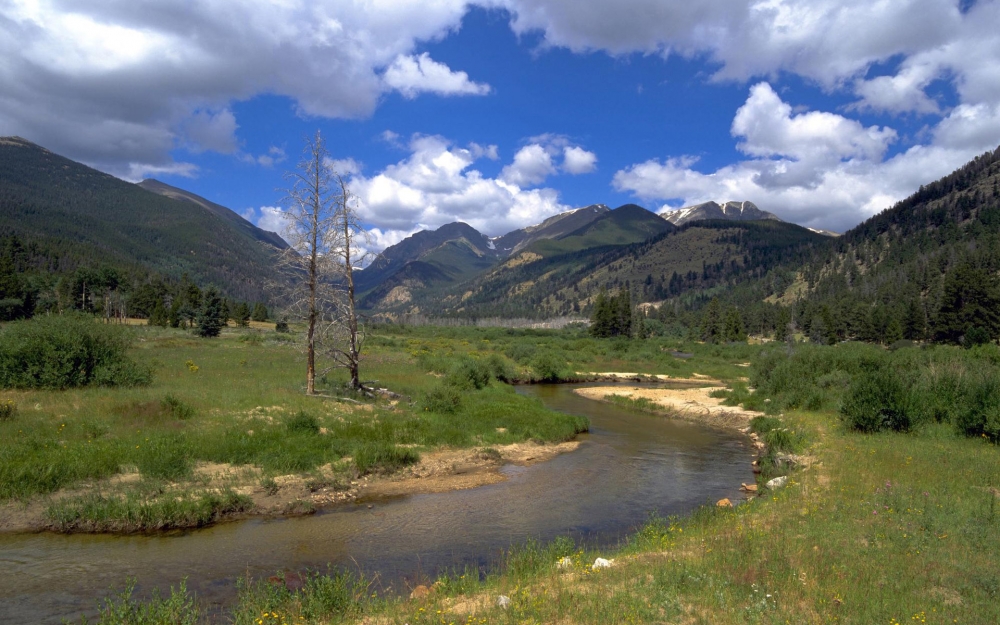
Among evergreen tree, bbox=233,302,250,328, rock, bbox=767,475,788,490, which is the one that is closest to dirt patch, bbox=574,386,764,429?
rock, bbox=767,475,788,490

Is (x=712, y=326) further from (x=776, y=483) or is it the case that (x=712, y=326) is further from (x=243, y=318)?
(x=776, y=483)

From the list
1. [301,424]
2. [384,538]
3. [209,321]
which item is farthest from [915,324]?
[209,321]

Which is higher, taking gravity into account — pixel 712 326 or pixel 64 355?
pixel 712 326

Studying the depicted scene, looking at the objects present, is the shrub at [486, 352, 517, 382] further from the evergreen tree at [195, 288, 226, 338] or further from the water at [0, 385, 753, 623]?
the evergreen tree at [195, 288, 226, 338]

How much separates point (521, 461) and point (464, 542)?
387 inches

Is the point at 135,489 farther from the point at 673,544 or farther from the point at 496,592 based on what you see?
the point at 673,544

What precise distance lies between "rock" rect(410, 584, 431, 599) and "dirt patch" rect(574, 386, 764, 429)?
28.4 meters

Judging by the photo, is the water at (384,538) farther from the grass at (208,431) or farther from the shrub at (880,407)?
the shrub at (880,407)

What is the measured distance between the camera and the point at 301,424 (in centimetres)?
2106

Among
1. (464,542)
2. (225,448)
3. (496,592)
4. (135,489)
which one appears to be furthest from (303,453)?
(496,592)

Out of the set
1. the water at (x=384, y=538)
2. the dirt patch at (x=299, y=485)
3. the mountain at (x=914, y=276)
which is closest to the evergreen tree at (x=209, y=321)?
the dirt patch at (x=299, y=485)

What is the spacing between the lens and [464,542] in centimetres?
1405

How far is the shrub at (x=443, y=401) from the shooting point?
27.7m

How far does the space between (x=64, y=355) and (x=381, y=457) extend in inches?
589
